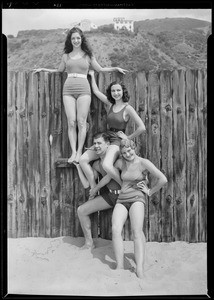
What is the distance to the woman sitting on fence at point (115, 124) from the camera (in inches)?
198

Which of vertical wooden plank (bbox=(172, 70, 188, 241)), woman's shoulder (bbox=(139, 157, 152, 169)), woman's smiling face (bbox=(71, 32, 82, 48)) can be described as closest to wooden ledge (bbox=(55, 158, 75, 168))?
woman's shoulder (bbox=(139, 157, 152, 169))

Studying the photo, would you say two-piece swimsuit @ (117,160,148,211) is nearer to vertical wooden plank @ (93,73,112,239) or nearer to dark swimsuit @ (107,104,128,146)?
dark swimsuit @ (107,104,128,146)

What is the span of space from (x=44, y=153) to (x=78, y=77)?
3.70 ft

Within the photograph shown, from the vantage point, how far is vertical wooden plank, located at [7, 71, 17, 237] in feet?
18.2

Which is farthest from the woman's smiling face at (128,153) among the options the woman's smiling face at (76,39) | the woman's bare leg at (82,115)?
the woman's smiling face at (76,39)

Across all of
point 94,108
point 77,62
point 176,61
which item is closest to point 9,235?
point 94,108

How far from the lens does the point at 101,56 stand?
168 feet

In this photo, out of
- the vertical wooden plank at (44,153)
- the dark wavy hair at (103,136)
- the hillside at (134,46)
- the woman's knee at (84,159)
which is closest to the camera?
the dark wavy hair at (103,136)

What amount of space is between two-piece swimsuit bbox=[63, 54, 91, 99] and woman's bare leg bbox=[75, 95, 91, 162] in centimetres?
8

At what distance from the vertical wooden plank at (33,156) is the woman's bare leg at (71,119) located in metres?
0.47

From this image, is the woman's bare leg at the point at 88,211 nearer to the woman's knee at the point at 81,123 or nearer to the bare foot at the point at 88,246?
the bare foot at the point at 88,246

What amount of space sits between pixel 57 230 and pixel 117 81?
2176 mm

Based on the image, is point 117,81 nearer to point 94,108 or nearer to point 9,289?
point 94,108

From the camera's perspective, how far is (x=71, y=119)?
5.33 metres
